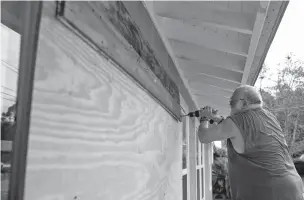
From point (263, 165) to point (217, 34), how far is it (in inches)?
48.5

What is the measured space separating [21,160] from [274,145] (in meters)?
2.52

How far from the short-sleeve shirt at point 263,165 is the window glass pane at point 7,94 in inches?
90.3

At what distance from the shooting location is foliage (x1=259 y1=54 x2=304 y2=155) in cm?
2089

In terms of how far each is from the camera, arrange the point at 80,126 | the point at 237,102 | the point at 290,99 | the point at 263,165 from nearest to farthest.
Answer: the point at 80,126 < the point at 263,165 < the point at 237,102 < the point at 290,99

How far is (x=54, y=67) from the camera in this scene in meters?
0.85

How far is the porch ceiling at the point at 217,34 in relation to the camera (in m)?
1.93

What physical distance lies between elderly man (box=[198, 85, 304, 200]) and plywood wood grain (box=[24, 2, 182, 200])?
49.2 inches

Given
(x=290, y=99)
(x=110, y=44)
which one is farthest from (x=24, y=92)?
(x=290, y=99)

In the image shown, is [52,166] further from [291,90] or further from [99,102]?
[291,90]

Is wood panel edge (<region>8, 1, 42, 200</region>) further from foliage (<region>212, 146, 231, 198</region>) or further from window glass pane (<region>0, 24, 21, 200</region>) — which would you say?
foliage (<region>212, 146, 231, 198</region>)

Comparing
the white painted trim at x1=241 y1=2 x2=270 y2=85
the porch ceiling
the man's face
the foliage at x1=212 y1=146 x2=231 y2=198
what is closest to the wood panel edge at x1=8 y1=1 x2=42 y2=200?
the porch ceiling

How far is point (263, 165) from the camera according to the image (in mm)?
2730

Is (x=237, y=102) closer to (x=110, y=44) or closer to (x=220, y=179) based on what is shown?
(x=110, y=44)

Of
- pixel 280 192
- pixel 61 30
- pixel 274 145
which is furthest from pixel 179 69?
pixel 61 30
